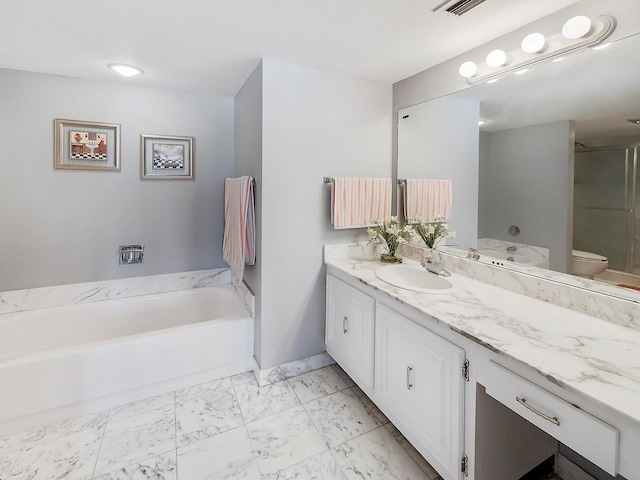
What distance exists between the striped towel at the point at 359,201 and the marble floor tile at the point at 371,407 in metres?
1.13

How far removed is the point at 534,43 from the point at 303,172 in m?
1.38

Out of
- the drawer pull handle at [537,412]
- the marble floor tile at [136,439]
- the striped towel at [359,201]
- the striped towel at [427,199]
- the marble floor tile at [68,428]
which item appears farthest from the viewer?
the striped towel at [359,201]

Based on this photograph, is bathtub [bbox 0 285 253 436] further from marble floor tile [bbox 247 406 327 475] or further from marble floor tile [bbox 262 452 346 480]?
→ marble floor tile [bbox 262 452 346 480]

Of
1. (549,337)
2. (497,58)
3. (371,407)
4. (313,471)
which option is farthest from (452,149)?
(313,471)

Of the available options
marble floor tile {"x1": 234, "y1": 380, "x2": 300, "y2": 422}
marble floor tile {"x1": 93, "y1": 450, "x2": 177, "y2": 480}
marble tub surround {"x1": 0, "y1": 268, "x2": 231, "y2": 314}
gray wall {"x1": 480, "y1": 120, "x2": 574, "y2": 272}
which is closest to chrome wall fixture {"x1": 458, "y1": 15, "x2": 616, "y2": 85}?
gray wall {"x1": 480, "y1": 120, "x2": 574, "y2": 272}

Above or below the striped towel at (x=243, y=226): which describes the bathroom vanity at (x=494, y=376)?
below

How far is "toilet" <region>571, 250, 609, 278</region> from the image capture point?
1.33 m

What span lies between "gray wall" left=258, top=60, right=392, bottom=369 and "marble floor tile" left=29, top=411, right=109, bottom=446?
3.18ft

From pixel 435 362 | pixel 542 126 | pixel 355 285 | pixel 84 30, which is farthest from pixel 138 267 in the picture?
pixel 542 126

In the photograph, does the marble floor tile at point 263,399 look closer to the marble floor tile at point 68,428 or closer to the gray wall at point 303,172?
the gray wall at point 303,172

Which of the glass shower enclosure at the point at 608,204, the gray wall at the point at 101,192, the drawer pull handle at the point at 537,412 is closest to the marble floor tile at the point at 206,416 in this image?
the gray wall at the point at 101,192

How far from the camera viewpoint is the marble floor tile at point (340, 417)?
1.74 metres

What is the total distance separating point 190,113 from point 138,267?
138 cm

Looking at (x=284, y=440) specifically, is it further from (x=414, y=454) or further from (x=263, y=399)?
(x=414, y=454)
